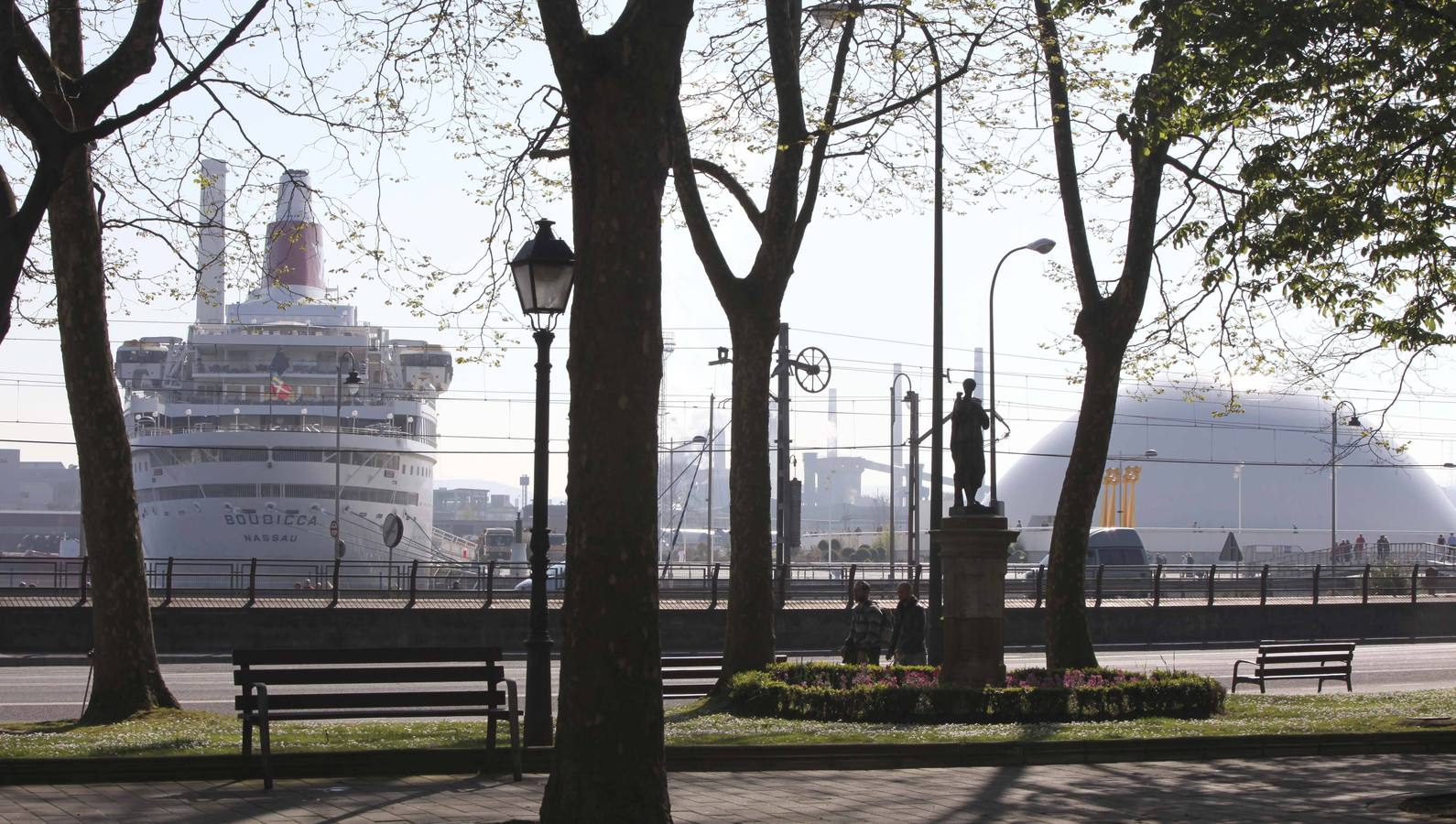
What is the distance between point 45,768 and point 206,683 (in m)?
12.2

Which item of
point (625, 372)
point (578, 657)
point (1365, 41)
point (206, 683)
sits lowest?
point (206, 683)

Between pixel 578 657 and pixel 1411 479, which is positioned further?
pixel 1411 479

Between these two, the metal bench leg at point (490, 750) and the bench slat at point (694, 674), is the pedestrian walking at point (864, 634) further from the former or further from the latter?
the metal bench leg at point (490, 750)

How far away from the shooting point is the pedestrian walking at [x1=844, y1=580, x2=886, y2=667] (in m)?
17.3

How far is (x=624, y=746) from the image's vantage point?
6973 mm

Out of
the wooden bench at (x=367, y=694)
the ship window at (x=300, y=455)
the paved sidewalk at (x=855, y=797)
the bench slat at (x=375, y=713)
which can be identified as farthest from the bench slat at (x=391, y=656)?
the ship window at (x=300, y=455)

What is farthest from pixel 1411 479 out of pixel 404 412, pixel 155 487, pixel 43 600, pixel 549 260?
pixel 549 260

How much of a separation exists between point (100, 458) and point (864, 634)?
27.5ft

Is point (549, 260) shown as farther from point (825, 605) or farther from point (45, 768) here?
point (825, 605)

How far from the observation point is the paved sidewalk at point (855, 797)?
326 inches

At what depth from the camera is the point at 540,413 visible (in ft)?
37.4

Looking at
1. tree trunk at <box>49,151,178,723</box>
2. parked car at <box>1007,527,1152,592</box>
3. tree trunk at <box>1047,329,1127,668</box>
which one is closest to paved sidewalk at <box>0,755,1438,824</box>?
tree trunk at <box>49,151,178,723</box>

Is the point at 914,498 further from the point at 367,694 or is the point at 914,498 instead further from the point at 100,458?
the point at 367,694

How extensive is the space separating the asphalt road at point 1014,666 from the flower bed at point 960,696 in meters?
5.92
